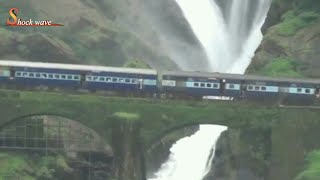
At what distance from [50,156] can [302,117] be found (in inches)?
758

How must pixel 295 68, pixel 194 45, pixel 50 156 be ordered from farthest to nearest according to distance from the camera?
pixel 194 45 → pixel 295 68 → pixel 50 156

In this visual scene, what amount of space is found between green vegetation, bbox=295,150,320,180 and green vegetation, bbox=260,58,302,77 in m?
11.2

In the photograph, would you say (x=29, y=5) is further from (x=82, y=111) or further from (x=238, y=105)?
(x=238, y=105)

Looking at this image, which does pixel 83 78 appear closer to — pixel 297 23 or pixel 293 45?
pixel 293 45

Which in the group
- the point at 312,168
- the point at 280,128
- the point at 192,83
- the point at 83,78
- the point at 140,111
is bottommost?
the point at 312,168

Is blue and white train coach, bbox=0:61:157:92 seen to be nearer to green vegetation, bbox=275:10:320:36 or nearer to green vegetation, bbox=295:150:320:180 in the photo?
green vegetation, bbox=295:150:320:180

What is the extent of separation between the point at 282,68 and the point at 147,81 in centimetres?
1316

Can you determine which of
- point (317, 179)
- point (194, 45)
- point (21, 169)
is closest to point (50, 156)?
point (21, 169)

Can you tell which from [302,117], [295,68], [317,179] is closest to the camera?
[317,179]

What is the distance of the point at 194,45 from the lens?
87500 millimetres

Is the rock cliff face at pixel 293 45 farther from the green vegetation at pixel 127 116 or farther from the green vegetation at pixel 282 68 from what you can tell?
the green vegetation at pixel 127 116

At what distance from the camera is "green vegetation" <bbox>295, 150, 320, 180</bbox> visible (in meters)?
43.0

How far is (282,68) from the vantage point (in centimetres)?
6250

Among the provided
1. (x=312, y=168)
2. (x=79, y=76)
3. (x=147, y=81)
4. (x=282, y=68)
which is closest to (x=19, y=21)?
(x=79, y=76)
